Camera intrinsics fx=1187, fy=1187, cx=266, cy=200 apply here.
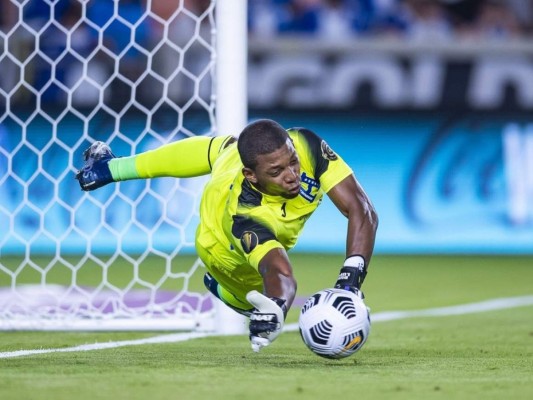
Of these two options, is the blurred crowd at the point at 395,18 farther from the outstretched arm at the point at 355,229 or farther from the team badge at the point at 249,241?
the team badge at the point at 249,241

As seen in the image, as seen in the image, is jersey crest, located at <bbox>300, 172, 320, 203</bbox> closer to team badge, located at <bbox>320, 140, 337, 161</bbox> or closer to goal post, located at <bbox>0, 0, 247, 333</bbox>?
team badge, located at <bbox>320, 140, 337, 161</bbox>

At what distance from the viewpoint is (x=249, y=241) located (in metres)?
5.57

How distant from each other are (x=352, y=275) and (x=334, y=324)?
324 millimetres

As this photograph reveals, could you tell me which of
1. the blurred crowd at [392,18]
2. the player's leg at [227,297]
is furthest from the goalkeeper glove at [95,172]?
the blurred crowd at [392,18]

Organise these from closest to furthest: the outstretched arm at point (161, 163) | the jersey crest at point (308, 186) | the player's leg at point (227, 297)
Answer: the jersey crest at point (308, 186)
the outstretched arm at point (161, 163)
the player's leg at point (227, 297)

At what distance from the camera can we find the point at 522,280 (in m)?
11.2

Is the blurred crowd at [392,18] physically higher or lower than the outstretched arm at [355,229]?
higher

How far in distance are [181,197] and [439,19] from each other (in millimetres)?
6240

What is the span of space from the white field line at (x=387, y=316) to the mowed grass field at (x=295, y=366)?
13 centimetres

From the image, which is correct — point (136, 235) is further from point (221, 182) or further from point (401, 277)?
point (221, 182)

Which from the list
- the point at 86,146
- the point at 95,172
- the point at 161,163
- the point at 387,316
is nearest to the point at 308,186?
the point at 161,163

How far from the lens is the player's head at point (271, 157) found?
5391 millimetres

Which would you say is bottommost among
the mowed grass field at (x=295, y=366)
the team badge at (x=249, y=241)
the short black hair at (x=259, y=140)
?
the mowed grass field at (x=295, y=366)

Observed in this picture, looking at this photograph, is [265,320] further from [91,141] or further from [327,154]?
[91,141]
